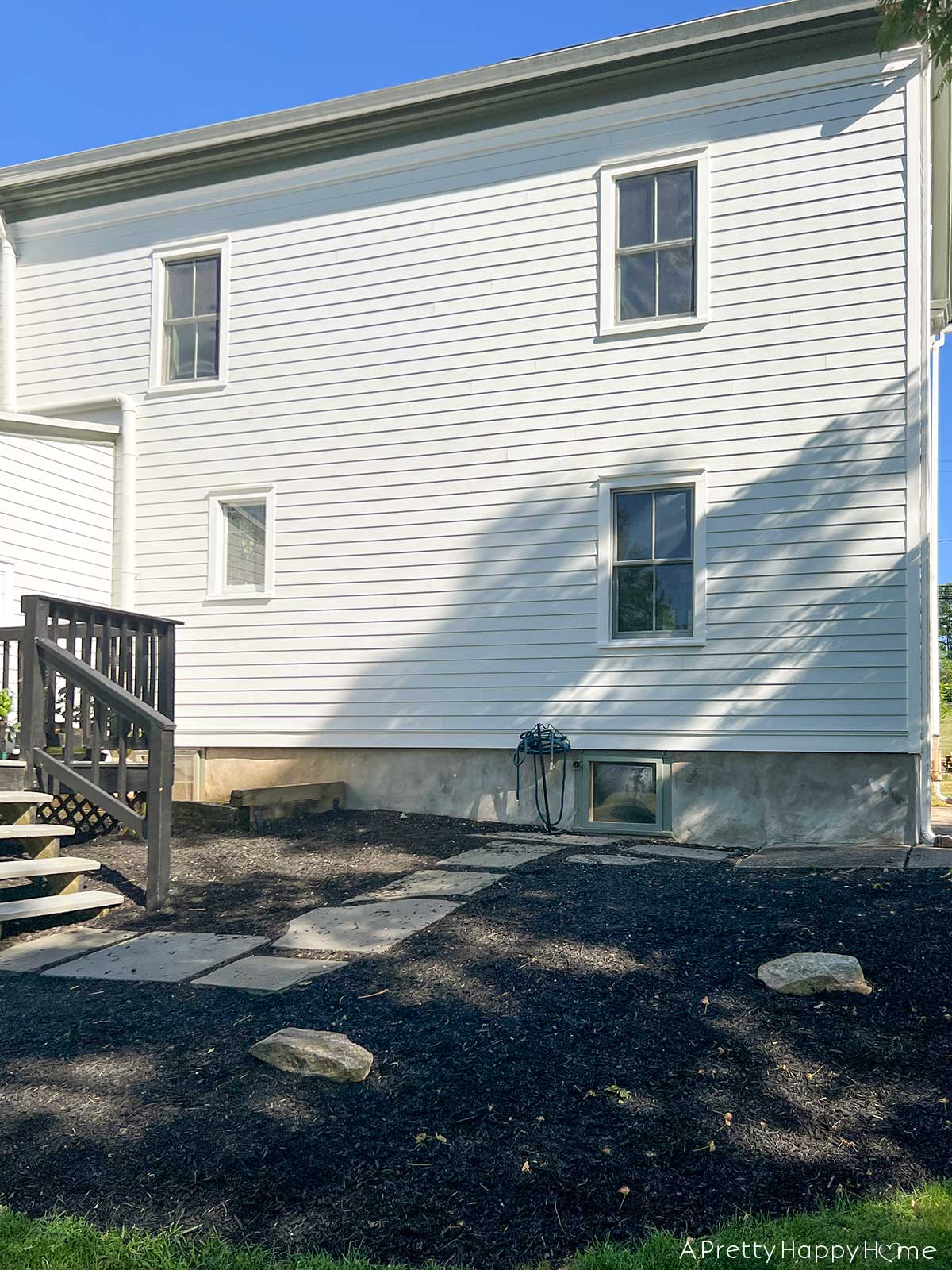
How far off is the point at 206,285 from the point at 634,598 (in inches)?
224

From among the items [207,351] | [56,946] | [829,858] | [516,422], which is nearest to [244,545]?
[207,351]

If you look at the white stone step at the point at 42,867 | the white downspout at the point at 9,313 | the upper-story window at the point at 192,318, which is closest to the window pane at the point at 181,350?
the upper-story window at the point at 192,318

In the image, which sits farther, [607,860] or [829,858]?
[829,858]

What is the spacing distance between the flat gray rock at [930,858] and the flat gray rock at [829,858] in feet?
0.21

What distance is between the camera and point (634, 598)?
9070mm

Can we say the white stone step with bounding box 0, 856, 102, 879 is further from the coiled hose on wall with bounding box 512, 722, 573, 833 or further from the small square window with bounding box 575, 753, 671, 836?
the small square window with bounding box 575, 753, 671, 836

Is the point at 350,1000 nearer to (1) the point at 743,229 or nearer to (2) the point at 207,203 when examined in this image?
(1) the point at 743,229

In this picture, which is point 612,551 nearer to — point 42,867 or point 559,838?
point 559,838

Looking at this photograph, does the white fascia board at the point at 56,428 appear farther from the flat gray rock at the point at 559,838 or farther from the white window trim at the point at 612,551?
the flat gray rock at the point at 559,838

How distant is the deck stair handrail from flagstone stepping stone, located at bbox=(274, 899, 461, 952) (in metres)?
1.11

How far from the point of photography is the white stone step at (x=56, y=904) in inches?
213

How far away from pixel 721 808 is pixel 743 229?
15.9ft

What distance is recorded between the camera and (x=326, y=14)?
15992 mm

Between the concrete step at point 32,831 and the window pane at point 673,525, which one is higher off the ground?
the window pane at point 673,525
